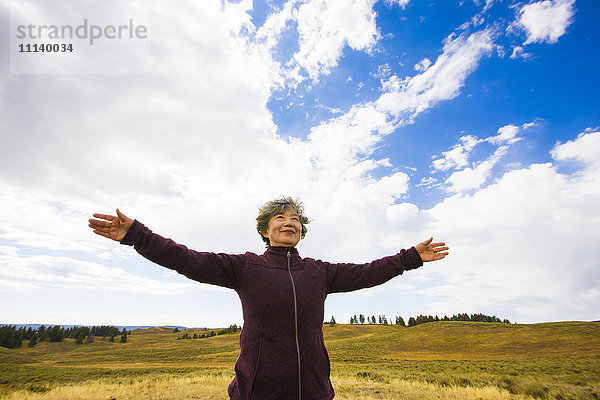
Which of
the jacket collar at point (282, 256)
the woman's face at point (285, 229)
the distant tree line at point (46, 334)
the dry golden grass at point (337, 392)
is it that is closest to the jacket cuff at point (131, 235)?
the jacket collar at point (282, 256)

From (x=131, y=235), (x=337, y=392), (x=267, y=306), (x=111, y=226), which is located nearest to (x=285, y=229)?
(x=267, y=306)

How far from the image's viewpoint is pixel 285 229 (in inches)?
122

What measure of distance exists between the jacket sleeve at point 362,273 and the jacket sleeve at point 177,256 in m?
1.06

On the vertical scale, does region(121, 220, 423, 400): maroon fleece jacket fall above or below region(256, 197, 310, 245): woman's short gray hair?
below

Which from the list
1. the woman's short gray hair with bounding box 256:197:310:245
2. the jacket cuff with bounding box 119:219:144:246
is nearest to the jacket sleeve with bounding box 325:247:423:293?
the woman's short gray hair with bounding box 256:197:310:245

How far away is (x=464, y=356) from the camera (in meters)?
36.1

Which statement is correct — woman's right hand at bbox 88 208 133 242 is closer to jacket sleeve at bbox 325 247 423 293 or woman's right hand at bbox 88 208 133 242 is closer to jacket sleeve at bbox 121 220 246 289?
jacket sleeve at bbox 121 220 246 289

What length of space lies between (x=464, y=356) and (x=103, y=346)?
235 ft

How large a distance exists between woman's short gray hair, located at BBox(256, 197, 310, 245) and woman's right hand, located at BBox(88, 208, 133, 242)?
136 centimetres

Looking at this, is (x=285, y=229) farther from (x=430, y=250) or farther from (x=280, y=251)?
(x=430, y=250)

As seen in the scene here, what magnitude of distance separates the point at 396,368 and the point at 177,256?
1011 inches

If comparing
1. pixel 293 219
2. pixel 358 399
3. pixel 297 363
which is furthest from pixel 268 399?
pixel 358 399

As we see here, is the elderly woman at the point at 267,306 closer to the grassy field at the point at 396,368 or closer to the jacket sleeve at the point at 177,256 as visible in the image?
the jacket sleeve at the point at 177,256

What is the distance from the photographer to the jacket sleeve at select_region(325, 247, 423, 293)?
306 centimetres
